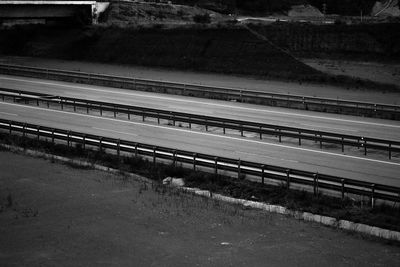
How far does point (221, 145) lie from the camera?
3114cm

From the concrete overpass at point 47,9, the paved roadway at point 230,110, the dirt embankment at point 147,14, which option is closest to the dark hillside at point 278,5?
the dirt embankment at point 147,14

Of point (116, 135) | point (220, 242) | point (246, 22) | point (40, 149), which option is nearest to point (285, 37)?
point (246, 22)

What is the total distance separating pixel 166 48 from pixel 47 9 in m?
16.6

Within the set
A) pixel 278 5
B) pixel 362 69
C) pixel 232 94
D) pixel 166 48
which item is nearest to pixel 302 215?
pixel 232 94

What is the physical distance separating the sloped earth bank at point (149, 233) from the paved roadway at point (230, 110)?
14.6 meters

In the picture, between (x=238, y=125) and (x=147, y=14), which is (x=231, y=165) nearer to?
(x=238, y=125)

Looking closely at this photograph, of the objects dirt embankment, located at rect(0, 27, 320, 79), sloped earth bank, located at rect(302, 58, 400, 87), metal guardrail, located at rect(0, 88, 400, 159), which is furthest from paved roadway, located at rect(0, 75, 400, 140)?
sloped earth bank, located at rect(302, 58, 400, 87)

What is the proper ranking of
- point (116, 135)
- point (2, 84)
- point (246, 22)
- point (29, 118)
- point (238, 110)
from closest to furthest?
point (116, 135), point (29, 118), point (238, 110), point (2, 84), point (246, 22)

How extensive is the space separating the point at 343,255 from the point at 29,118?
25665 millimetres

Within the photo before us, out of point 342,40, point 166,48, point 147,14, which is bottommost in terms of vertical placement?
point 166,48

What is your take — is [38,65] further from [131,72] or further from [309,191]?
[309,191]

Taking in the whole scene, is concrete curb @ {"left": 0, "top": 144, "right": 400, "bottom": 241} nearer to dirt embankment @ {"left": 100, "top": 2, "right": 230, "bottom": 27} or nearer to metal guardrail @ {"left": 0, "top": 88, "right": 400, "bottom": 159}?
metal guardrail @ {"left": 0, "top": 88, "right": 400, "bottom": 159}

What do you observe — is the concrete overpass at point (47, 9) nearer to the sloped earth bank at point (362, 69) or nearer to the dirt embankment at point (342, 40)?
the dirt embankment at point (342, 40)

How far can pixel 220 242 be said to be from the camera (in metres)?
18.3
